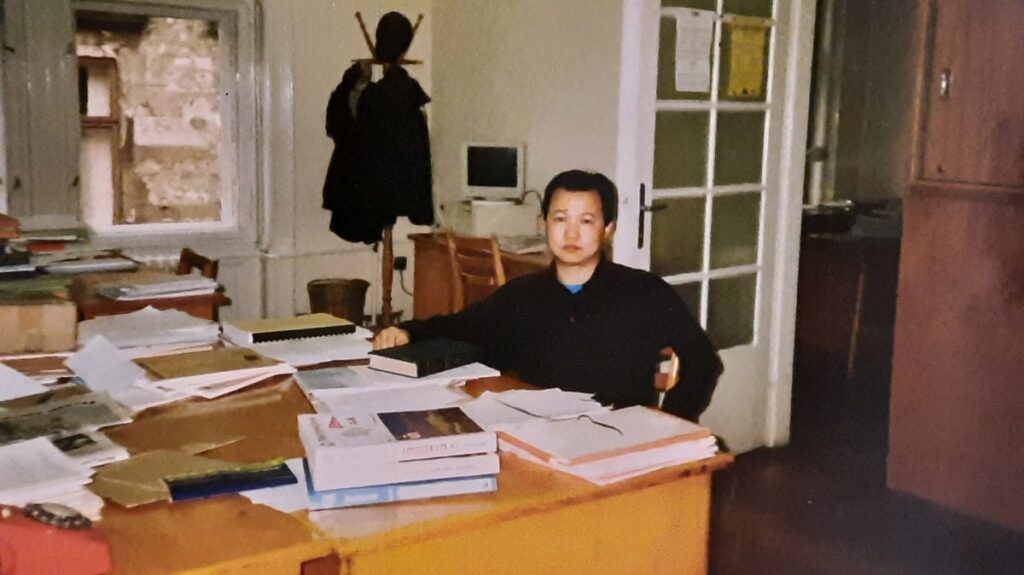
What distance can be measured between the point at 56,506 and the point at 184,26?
3.98m

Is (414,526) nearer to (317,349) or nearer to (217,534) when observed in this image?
(217,534)

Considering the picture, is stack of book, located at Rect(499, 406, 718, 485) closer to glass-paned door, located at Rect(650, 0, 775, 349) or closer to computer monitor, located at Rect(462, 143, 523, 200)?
glass-paned door, located at Rect(650, 0, 775, 349)

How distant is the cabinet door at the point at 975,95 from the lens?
304 centimetres

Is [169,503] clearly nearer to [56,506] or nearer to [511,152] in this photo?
[56,506]

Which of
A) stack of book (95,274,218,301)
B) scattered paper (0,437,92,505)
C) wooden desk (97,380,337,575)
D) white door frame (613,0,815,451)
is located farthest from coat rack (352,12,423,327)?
scattered paper (0,437,92,505)

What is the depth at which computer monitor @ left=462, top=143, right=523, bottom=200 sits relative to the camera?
4621 millimetres

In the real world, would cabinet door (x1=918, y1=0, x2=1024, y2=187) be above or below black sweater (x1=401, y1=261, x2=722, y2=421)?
above

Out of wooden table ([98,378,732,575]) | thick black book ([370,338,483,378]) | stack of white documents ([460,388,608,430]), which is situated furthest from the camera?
thick black book ([370,338,483,378])

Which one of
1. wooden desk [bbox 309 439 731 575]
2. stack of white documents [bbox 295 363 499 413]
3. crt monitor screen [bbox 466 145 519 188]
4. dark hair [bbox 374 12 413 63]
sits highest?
dark hair [bbox 374 12 413 63]

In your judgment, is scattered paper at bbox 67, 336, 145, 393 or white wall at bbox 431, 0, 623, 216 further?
white wall at bbox 431, 0, 623, 216

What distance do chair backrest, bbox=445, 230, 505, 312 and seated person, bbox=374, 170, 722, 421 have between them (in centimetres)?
155

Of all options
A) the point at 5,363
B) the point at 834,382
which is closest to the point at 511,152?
the point at 834,382

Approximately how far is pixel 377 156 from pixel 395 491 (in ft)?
10.9

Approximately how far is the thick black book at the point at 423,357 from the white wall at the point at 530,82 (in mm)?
2269
